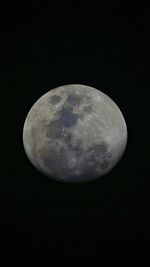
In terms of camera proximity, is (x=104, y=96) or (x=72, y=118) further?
(x=104, y=96)

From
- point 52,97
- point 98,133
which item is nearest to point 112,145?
point 98,133

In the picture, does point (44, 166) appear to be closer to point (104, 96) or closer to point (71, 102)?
point (71, 102)

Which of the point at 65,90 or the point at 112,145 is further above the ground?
the point at 65,90

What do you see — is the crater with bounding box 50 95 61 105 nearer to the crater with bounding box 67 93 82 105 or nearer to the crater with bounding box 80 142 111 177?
the crater with bounding box 67 93 82 105

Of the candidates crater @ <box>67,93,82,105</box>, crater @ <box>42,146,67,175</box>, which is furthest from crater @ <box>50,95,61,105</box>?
crater @ <box>42,146,67,175</box>

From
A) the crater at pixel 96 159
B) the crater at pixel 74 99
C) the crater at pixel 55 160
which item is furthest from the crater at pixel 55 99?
the crater at pixel 96 159

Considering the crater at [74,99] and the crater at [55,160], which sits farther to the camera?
the crater at [74,99]

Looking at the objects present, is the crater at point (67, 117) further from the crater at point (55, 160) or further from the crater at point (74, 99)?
the crater at point (55, 160)
